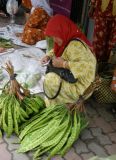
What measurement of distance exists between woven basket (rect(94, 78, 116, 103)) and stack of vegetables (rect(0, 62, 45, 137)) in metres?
0.90

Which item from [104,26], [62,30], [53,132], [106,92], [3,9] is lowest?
[53,132]

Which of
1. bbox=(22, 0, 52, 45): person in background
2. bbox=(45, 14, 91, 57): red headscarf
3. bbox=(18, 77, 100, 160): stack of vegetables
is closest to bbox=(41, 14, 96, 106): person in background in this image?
bbox=(45, 14, 91, 57): red headscarf

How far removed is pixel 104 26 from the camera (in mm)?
4441

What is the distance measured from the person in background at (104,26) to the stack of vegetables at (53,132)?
5.23 ft

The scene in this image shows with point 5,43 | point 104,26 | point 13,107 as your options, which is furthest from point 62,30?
point 5,43

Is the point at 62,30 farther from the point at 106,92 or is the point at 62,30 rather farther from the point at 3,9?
the point at 3,9

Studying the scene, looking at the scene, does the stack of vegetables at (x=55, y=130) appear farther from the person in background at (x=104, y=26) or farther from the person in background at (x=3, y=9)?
the person in background at (x=3, y=9)

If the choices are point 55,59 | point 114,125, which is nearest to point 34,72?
point 55,59

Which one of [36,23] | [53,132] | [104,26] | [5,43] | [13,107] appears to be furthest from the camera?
[36,23]

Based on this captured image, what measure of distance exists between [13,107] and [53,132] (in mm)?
477

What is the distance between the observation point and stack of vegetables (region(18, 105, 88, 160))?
3.12 m

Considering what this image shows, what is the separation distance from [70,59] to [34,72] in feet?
3.71

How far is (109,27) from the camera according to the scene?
446 cm

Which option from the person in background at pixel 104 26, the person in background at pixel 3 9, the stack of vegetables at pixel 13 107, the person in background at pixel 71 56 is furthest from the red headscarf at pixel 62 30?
the person in background at pixel 3 9
